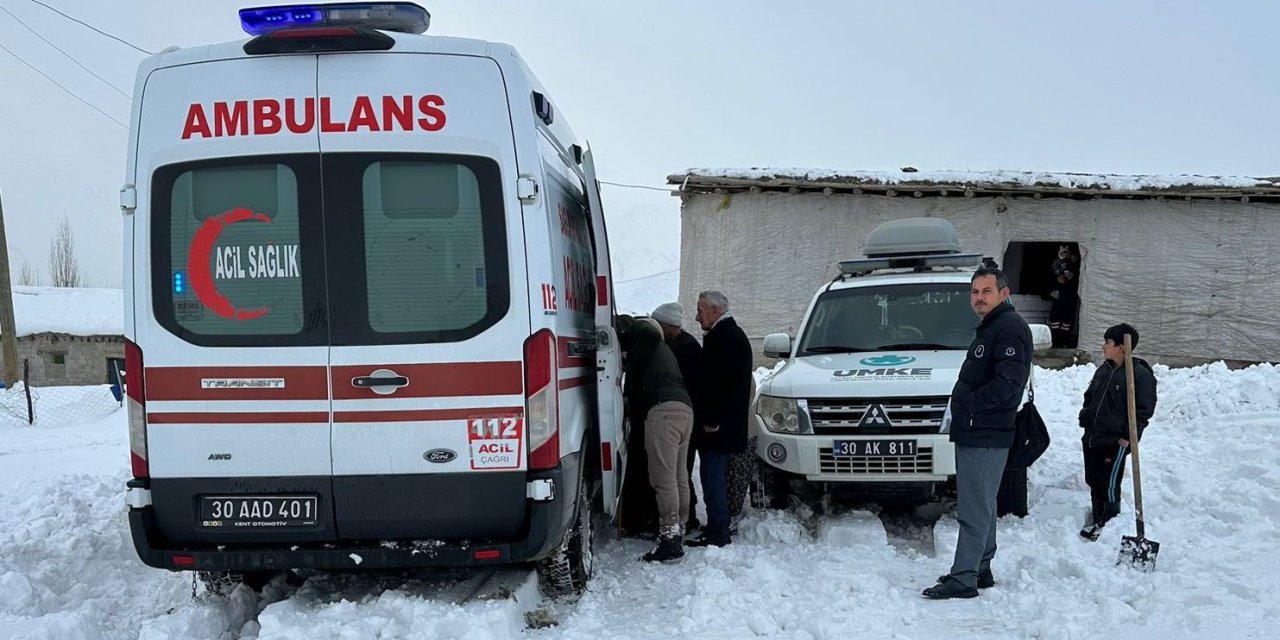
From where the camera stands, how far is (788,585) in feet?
17.8

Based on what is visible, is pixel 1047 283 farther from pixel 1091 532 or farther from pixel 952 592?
pixel 952 592

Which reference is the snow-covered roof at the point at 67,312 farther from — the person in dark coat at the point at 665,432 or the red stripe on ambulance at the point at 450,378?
the red stripe on ambulance at the point at 450,378

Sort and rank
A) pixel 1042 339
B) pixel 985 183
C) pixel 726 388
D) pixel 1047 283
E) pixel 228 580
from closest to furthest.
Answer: pixel 228 580
pixel 726 388
pixel 1042 339
pixel 985 183
pixel 1047 283

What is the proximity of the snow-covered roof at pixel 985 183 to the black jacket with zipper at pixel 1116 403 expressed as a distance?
979 centimetres

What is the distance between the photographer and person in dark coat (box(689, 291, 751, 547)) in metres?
6.35

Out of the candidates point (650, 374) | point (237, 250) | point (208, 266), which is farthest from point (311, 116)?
point (650, 374)

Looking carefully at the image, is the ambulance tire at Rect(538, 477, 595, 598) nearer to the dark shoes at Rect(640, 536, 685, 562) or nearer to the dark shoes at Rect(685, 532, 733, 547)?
the dark shoes at Rect(640, 536, 685, 562)

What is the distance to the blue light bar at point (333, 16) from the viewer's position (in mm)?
4281

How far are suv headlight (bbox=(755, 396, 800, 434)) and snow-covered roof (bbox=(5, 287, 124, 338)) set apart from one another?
30330 mm

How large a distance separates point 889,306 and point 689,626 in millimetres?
4051

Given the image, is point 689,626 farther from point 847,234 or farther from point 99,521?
point 847,234

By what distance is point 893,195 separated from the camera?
52.4 ft

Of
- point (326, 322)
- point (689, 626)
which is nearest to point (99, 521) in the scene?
point (326, 322)

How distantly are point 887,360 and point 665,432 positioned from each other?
2.06 metres
